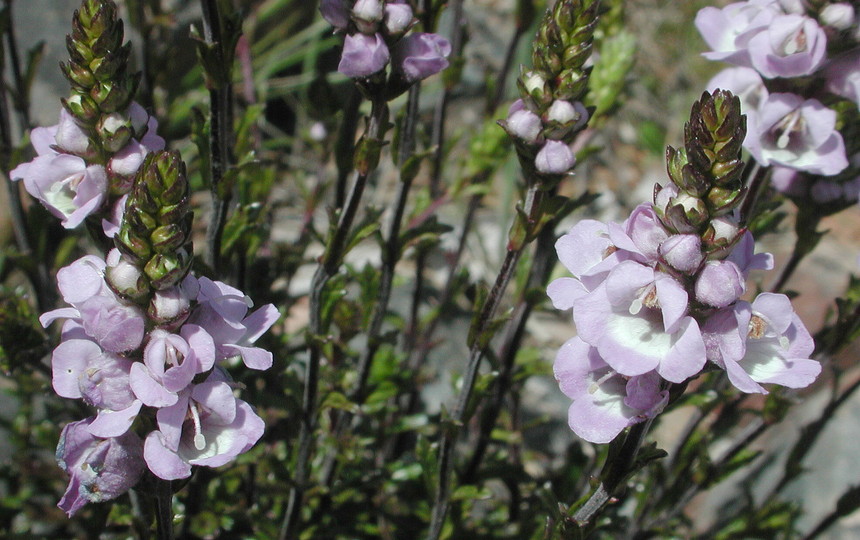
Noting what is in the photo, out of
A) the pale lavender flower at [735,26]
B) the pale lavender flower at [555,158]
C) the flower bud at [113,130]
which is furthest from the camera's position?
the pale lavender flower at [735,26]

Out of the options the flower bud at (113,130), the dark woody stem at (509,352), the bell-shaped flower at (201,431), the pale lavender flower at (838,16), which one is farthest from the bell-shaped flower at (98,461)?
the pale lavender flower at (838,16)

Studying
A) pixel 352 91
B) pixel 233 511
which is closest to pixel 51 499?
pixel 233 511

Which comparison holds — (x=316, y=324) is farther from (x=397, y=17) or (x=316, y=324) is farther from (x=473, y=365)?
(x=397, y=17)

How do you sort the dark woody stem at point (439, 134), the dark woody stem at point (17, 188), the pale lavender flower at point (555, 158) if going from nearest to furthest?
the pale lavender flower at point (555, 158) → the dark woody stem at point (17, 188) → the dark woody stem at point (439, 134)

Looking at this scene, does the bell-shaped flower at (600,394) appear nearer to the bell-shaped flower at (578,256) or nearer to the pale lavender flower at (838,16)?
the bell-shaped flower at (578,256)

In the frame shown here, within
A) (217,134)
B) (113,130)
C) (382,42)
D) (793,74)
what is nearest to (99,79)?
(113,130)

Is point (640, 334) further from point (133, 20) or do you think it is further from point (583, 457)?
point (133, 20)

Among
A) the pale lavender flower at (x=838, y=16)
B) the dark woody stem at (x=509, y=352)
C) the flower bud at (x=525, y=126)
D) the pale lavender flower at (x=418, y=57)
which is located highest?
the pale lavender flower at (x=838, y=16)
